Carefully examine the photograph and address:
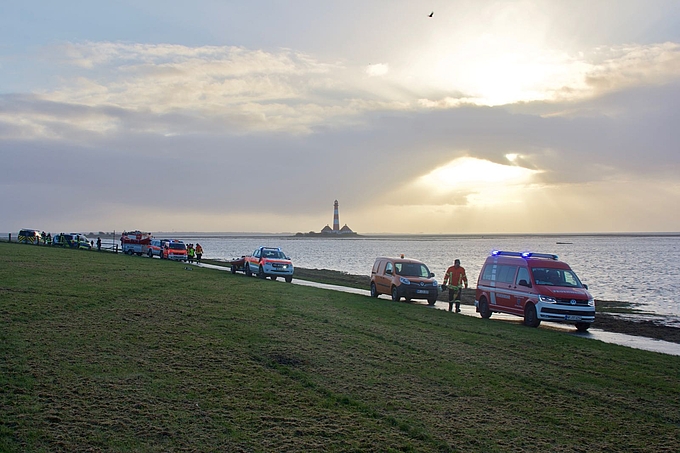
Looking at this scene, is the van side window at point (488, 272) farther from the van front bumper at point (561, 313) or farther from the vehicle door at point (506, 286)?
the van front bumper at point (561, 313)

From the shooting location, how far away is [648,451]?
7.34 metres

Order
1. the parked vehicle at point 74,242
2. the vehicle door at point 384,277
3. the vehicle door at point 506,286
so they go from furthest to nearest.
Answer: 1. the parked vehicle at point 74,242
2. the vehicle door at point 384,277
3. the vehicle door at point 506,286

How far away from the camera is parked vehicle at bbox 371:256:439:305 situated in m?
26.8

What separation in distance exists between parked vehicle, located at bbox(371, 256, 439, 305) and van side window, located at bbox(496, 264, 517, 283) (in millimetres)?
5104

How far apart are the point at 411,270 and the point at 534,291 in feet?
27.5

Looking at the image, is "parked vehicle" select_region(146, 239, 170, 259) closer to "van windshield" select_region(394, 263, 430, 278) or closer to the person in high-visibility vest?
"van windshield" select_region(394, 263, 430, 278)

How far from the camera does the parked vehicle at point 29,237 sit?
7450 cm

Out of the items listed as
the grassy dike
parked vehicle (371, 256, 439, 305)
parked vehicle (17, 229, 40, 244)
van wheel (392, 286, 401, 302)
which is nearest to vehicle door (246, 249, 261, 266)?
parked vehicle (371, 256, 439, 305)

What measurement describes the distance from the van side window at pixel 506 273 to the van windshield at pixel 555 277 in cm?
88

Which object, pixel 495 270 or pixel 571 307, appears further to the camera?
pixel 495 270

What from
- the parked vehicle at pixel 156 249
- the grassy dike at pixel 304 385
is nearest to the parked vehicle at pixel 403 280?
the grassy dike at pixel 304 385

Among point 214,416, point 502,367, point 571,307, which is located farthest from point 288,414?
point 571,307

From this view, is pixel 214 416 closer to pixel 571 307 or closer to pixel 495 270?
pixel 571 307

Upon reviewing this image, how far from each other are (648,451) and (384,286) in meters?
20.7
